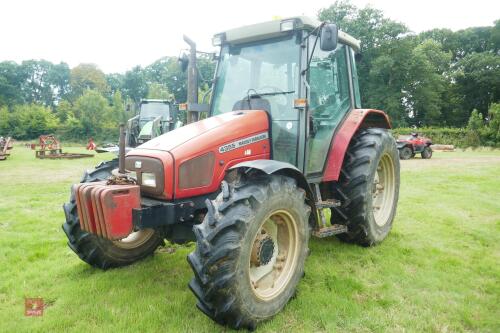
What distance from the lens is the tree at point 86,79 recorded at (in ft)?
209

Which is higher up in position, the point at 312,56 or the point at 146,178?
the point at 312,56

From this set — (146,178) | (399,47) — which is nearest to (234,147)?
(146,178)

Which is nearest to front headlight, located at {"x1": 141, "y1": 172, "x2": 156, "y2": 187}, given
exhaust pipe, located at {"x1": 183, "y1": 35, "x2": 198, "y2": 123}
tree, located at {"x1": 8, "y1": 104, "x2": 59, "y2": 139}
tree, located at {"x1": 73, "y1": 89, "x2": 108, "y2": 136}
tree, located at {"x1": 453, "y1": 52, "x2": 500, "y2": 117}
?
exhaust pipe, located at {"x1": 183, "y1": 35, "x2": 198, "y2": 123}

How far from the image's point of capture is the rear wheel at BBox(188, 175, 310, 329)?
2.57m

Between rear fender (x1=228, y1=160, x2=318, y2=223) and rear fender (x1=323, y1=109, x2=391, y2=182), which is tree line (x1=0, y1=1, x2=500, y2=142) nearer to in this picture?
rear fender (x1=323, y1=109, x2=391, y2=182)

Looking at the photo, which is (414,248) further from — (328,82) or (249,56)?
(249,56)

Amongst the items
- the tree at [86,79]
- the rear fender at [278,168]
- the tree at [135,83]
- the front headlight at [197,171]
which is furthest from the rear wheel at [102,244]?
the tree at [86,79]

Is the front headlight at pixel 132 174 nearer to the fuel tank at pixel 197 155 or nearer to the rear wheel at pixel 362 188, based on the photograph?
the fuel tank at pixel 197 155

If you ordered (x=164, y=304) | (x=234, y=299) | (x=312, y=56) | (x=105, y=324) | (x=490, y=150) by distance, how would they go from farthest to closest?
1. (x=490, y=150)
2. (x=312, y=56)
3. (x=164, y=304)
4. (x=105, y=324)
5. (x=234, y=299)

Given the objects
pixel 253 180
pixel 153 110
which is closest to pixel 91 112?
pixel 153 110

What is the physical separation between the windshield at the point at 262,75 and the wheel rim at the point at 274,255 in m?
1.13

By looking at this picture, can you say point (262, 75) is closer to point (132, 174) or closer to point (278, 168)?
point (278, 168)

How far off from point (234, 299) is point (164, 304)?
0.79 metres

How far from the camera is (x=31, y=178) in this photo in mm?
10469
